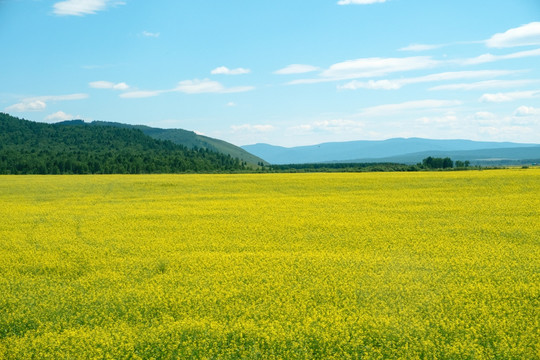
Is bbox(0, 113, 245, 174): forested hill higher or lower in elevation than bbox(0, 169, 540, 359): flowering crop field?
higher

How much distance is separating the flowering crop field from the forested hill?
2727 inches

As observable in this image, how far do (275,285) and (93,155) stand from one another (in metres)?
135

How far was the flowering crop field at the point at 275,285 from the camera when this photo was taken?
27.9ft

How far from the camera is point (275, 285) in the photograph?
1149cm

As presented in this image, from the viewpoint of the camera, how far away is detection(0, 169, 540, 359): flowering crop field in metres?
8.52

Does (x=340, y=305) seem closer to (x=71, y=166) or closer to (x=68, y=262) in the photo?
(x=68, y=262)

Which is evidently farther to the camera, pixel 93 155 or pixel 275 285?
pixel 93 155

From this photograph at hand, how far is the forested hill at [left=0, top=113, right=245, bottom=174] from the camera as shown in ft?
333

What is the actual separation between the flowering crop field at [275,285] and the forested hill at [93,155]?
227ft

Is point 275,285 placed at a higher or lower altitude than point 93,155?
lower

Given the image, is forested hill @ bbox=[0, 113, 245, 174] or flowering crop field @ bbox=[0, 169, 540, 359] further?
forested hill @ bbox=[0, 113, 245, 174]

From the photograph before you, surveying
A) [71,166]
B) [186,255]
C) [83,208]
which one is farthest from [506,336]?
[71,166]

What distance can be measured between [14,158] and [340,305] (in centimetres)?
12143

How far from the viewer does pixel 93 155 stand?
13500 centimetres
